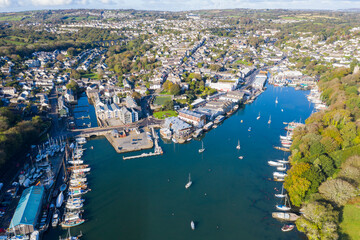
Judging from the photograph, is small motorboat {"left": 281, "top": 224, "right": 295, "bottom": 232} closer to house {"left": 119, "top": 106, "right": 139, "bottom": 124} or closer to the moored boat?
the moored boat

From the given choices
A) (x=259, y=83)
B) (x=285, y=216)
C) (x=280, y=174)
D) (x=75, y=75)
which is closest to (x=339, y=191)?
(x=285, y=216)

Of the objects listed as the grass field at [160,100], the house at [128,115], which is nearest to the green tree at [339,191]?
the house at [128,115]

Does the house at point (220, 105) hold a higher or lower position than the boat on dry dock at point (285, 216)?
higher

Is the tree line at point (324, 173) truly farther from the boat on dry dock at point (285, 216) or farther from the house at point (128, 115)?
the house at point (128, 115)

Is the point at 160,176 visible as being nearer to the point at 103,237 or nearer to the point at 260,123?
the point at 103,237

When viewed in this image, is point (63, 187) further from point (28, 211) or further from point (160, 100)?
point (160, 100)

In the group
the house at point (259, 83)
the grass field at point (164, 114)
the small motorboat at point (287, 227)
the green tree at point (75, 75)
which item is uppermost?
the green tree at point (75, 75)

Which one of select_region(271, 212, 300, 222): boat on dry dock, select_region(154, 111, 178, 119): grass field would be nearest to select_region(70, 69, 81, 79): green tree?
select_region(154, 111, 178, 119): grass field
